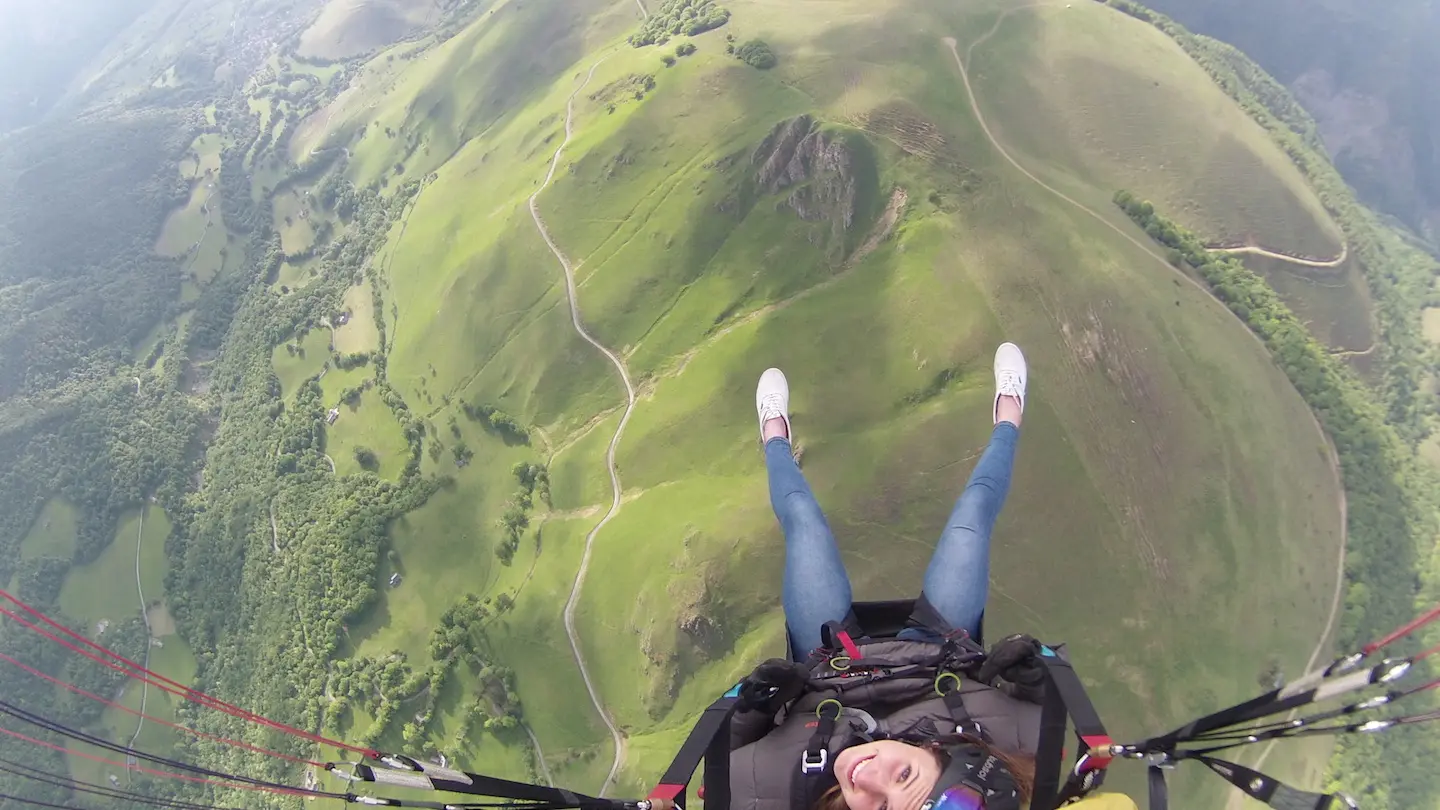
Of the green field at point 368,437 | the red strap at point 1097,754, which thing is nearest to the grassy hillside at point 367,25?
the green field at point 368,437

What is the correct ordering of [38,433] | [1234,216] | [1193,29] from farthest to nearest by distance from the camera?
[1193,29], [38,433], [1234,216]

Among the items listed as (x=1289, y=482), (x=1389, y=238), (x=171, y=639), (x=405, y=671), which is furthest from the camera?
(x=1389, y=238)

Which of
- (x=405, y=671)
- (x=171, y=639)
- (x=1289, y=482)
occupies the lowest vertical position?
(x=171, y=639)

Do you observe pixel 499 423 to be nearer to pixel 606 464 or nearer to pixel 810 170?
pixel 606 464

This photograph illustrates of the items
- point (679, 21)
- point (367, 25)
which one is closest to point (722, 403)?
point (679, 21)

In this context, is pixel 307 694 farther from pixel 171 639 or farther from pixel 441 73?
pixel 441 73

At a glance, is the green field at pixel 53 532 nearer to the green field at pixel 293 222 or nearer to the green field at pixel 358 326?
the green field at pixel 358 326

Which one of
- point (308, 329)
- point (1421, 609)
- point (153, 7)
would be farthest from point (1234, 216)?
point (153, 7)
